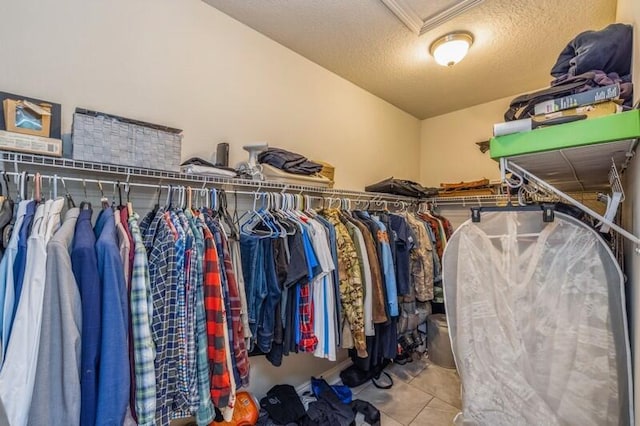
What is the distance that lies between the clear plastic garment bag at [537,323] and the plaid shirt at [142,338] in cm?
115

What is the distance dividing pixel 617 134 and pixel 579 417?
0.84 meters

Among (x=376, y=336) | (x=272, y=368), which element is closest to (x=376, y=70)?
(x=376, y=336)

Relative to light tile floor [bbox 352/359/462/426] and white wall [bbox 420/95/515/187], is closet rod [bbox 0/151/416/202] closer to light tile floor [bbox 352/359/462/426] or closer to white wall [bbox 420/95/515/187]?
light tile floor [bbox 352/359/462/426]

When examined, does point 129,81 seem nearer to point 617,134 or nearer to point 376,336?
point 617,134

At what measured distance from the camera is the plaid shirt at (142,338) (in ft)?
2.96

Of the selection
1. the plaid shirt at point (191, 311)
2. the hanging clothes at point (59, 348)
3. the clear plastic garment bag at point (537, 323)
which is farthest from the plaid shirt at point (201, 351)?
the clear plastic garment bag at point (537, 323)

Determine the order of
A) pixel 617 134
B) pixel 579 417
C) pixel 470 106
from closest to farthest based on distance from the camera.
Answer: pixel 617 134, pixel 579 417, pixel 470 106

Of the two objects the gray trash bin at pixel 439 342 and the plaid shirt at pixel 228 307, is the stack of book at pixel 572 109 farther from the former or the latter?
the gray trash bin at pixel 439 342

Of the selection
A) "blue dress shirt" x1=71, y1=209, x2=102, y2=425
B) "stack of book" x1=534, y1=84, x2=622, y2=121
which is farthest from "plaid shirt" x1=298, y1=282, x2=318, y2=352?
"stack of book" x1=534, y1=84, x2=622, y2=121

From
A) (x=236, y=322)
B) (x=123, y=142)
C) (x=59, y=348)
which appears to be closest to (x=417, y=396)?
(x=236, y=322)

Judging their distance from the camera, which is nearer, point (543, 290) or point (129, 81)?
point (543, 290)

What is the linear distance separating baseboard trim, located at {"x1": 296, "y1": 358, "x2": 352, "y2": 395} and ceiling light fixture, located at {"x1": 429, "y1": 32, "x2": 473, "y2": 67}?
2.53 m

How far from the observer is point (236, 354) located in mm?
1188

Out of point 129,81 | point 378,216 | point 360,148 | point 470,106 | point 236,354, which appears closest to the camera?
point 236,354
